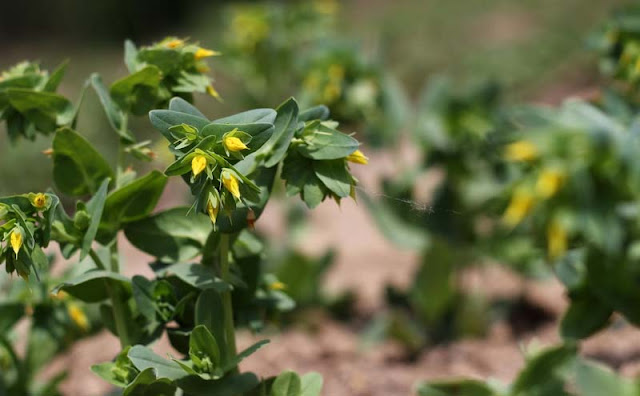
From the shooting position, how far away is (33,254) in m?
1.32

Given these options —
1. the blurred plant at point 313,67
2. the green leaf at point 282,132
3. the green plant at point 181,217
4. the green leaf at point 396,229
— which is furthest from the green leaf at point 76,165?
the green leaf at point 396,229

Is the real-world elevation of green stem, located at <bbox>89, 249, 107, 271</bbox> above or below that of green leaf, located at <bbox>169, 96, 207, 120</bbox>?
below

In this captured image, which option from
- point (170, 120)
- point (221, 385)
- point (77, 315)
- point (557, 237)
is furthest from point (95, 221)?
point (557, 237)

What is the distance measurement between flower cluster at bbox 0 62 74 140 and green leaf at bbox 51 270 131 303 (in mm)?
285

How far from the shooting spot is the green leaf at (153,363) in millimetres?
1357

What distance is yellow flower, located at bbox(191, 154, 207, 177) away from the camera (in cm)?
124

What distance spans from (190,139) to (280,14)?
1.96m

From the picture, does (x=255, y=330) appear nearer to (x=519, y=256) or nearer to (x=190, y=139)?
(x=190, y=139)

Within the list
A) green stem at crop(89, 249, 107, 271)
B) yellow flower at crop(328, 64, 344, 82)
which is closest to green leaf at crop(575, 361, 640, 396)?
green stem at crop(89, 249, 107, 271)

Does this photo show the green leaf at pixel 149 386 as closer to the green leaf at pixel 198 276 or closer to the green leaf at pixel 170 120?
the green leaf at pixel 198 276

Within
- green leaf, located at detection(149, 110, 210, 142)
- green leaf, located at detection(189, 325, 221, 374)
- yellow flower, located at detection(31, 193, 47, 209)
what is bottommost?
green leaf, located at detection(189, 325, 221, 374)

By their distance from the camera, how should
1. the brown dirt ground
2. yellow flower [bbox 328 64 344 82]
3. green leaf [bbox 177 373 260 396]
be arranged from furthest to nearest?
1. yellow flower [bbox 328 64 344 82]
2. the brown dirt ground
3. green leaf [bbox 177 373 260 396]

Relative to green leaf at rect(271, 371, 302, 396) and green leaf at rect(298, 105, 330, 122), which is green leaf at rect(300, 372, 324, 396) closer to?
green leaf at rect(271, 371, 302, 396)

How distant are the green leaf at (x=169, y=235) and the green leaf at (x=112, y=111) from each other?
0.15 metres
